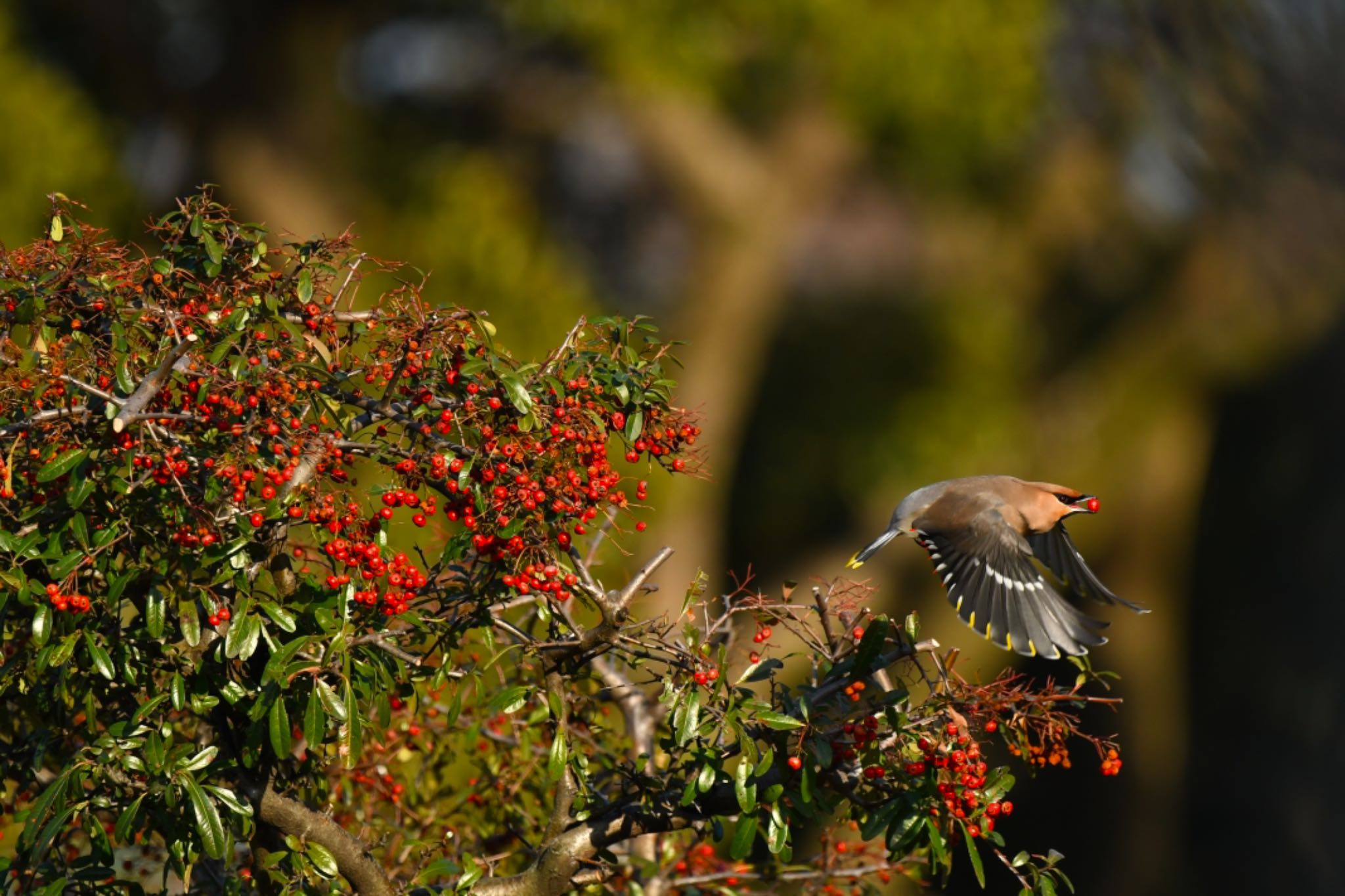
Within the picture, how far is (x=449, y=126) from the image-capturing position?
10.4 metres

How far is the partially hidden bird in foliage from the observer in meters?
3.35

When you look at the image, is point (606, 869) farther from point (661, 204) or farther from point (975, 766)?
point (661, 204)

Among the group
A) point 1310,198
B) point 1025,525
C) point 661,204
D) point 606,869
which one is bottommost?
point 606,869

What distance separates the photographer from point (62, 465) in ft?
7.23

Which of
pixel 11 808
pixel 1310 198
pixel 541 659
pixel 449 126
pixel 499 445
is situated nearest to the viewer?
pixel 499 445

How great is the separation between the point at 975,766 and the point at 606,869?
2.18 ft

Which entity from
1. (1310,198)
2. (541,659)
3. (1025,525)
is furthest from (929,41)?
(541,659)

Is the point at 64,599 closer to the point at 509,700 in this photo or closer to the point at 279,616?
the point at 279,616

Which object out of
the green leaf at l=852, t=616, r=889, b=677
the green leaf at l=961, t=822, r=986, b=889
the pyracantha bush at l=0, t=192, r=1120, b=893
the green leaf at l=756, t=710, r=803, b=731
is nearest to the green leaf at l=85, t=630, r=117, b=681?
the pyracantha bush at l=0, t=192, r=1120, b=893

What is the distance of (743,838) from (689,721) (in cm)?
22

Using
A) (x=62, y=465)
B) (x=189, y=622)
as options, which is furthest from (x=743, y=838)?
(x=62, y=465)

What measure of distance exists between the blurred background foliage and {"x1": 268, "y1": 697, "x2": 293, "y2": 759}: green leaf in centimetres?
599

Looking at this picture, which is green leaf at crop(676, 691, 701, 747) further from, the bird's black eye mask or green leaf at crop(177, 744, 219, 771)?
the bird's black eye mask

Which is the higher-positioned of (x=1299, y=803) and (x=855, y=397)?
(x=855, y=397)
